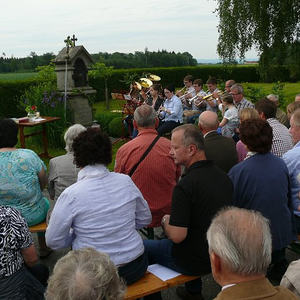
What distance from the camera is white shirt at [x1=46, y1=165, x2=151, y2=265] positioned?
255cm

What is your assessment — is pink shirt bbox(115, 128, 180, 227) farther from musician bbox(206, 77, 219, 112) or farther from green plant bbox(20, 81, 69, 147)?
green plant bbox(20, 81, 69, 147)

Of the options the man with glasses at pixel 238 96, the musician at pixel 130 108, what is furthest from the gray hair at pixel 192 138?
the musician at pixel 130 108

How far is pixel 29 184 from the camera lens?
11.6 feet

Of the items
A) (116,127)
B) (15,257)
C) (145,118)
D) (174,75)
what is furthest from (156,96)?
(174,75)

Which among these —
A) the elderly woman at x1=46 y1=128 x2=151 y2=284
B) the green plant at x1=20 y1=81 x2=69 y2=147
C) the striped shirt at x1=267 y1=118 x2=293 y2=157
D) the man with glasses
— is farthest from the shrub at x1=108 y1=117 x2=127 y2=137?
the elderly woman at x1=46 y1=128 x2=151 y2=284

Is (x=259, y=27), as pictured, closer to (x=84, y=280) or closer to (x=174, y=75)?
(x=84, y=280)

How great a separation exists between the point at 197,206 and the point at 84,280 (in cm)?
127

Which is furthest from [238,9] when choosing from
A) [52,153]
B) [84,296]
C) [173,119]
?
[84,296]

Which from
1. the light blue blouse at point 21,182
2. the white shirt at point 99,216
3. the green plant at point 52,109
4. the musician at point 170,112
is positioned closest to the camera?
the white shirt at point 99,216

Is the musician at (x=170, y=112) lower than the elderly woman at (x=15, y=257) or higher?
higher

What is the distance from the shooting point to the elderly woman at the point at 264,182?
3.17m

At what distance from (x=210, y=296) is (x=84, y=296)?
6.99 ft

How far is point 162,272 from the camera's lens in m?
2.95

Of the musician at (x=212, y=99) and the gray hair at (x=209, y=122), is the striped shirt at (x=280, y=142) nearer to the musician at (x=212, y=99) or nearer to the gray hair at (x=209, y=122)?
the gray hair at (x=209, y=122)
